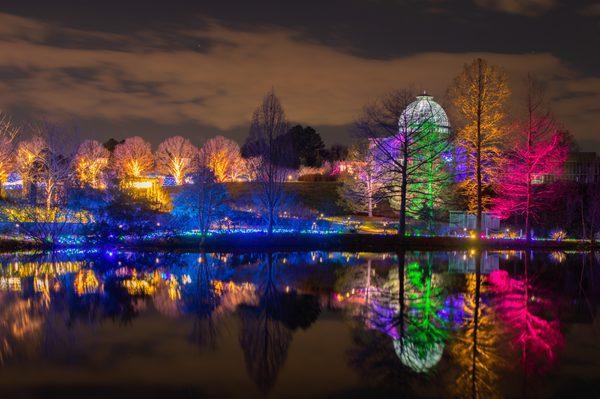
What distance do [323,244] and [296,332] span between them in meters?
21.1

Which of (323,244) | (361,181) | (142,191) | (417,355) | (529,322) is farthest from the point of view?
(361,181)

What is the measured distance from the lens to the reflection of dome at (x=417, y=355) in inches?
467

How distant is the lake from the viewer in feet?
35.9

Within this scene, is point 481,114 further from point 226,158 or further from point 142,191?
point 226,158

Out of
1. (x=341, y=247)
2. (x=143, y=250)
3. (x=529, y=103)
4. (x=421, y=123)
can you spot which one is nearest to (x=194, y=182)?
(x=143, y=250)

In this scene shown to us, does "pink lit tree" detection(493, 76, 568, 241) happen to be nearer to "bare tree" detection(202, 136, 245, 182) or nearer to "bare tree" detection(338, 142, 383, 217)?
"bare tree" detection(338, 142, 383, 217)

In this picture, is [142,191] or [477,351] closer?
[477,351]

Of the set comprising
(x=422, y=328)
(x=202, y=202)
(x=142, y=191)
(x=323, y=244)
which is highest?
(x=142, y=191)

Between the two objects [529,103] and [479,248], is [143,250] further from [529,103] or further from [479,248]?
[529,103]

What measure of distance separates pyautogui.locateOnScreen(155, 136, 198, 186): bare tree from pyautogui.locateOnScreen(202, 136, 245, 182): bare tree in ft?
12.4

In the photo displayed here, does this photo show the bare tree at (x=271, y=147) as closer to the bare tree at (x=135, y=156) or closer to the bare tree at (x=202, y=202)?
the bare tree at (x=202, y=202)

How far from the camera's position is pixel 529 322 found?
15.6 m

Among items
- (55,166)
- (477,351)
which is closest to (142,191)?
(55,166)

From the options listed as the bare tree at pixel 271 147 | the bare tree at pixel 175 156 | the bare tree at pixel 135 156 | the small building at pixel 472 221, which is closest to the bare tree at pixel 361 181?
the small building at pixel 472 221
